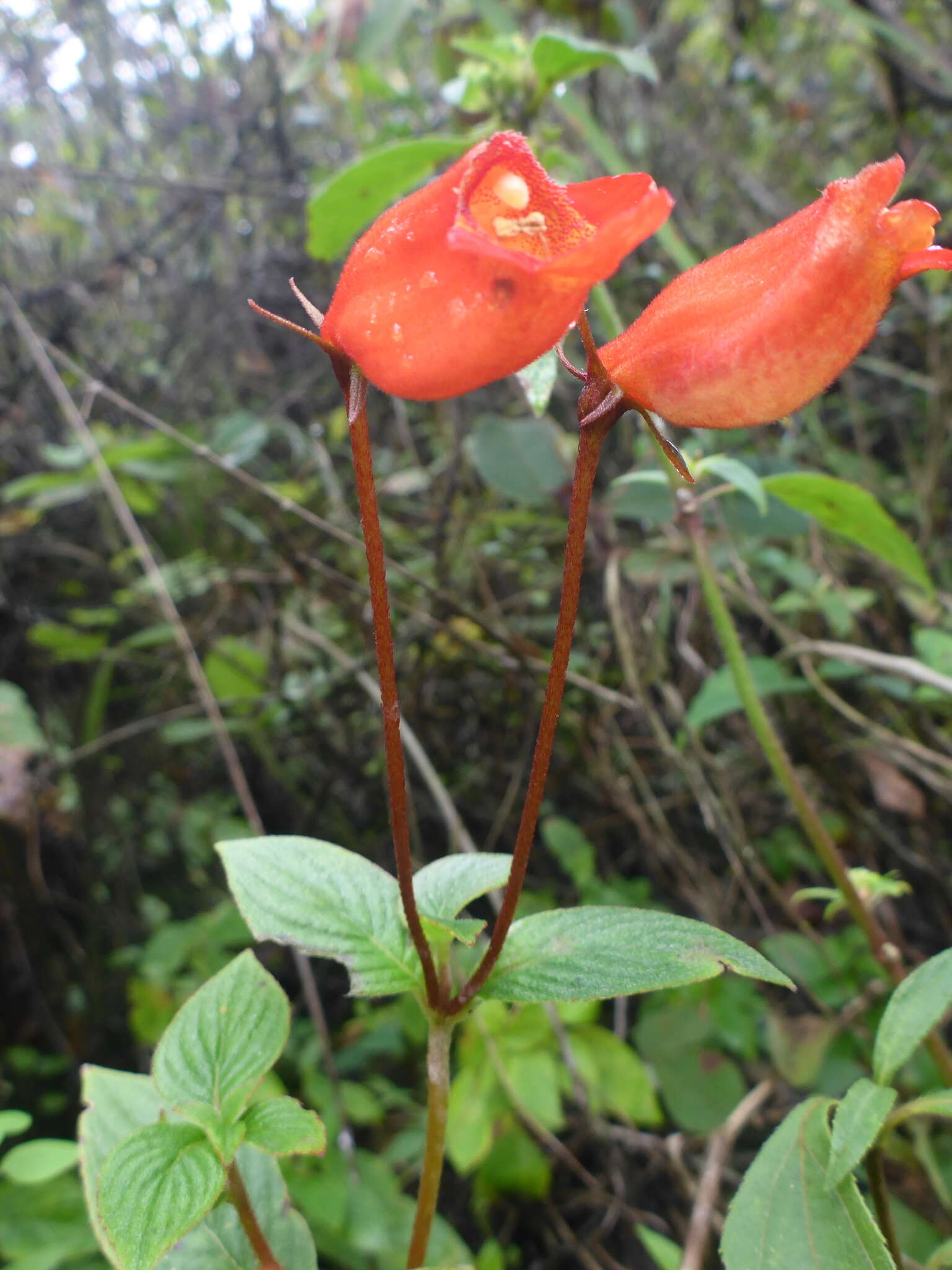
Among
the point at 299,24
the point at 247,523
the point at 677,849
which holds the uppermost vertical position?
the point at 299,24

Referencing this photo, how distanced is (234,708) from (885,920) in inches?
37.9

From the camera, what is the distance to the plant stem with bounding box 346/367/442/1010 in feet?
1.16

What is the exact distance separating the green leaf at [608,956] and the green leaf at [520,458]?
804 mm

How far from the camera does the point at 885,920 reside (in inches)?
40.8

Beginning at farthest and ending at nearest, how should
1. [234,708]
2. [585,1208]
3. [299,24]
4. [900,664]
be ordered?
[299,24], [234,708], [585,1208], [900,664]

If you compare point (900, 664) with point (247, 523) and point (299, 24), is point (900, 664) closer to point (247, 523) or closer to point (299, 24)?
point (247, 523)

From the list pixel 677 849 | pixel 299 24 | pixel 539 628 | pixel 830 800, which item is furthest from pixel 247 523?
pixel 299 24

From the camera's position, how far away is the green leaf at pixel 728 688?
0.94 m

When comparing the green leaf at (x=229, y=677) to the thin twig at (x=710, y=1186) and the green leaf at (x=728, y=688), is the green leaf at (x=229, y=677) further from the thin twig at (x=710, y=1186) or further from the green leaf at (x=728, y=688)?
the thin twig at (x=710, y=1186)

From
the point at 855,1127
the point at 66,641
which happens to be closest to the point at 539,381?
the point at 855,1127

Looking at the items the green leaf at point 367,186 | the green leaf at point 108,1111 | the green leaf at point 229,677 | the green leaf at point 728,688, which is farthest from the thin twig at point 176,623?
the green leaf at point 728,688

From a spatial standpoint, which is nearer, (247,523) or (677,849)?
(677,849)

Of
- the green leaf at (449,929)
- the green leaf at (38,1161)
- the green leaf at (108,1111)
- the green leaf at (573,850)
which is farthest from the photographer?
the green leaf at (573,850)

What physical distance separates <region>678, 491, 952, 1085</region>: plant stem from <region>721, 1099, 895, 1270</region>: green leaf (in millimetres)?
189
